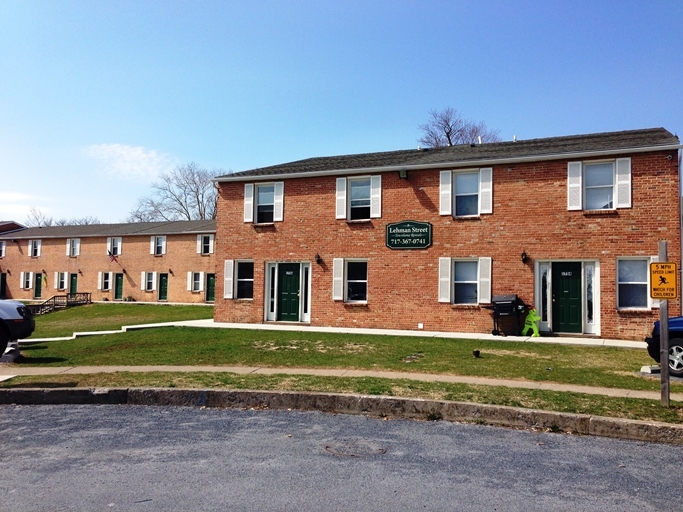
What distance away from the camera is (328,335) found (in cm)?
1561

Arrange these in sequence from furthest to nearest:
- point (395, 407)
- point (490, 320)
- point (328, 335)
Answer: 1. point (490, 320)
2. point (328, 335)
3. point (395, 407)

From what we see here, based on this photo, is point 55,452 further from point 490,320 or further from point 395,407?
point 490,320

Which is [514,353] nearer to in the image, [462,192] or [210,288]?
[462,192]

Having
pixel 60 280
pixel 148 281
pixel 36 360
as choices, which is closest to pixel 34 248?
pixel 60 280

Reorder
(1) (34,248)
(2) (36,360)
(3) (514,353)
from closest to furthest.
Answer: (2) (36,360) → (3) (514,353) → (1) (34,248)

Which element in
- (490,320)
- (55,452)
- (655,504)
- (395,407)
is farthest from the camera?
(490,320)

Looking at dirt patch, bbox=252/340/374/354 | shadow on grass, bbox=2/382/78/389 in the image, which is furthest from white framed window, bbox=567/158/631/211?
shadow on grass, bbox=2/382/78/389

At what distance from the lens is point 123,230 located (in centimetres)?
4184

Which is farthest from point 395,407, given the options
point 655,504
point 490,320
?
point 490,320

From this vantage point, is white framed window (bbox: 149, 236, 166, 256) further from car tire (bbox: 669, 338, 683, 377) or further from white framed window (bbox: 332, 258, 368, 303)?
car tire (bbox: 669, 338, 683, 377)

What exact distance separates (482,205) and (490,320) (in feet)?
11.7

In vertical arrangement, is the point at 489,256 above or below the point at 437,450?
above

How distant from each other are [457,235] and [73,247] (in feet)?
116

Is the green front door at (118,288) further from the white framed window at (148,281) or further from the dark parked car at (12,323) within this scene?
the dark parked car at (12,323)
